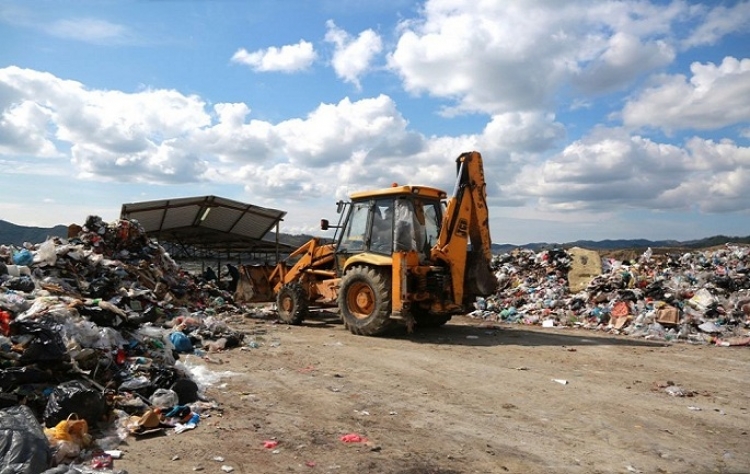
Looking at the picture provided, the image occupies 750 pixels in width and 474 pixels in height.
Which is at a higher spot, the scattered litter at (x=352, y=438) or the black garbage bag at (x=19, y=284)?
the black garbage bag at (x=19, y=284)

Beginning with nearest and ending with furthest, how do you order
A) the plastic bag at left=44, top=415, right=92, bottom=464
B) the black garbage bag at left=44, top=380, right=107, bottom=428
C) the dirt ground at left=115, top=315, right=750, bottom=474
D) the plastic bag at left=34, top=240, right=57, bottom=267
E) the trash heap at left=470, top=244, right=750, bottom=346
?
the plastic bag at left=44, top=415, right=92, bottom=464 < the dirt ground at left=115, top=315, right=750, bottom=474 < the black garbage bag at left=44, top=380, right=107, bottom=428 < the plastic bag at left=34, top=240, right=57, bottom=267 < the trash heap at left=470, top=244, right=750, bottom=346

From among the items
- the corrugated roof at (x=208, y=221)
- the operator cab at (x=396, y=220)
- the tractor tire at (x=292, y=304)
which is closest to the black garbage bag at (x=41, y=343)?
the operator cab at (x=396, y=220)

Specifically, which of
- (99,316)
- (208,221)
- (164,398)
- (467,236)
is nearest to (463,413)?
(164,398)

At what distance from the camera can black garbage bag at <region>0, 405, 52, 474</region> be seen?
309cm

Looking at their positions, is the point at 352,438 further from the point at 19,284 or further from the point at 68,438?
the point at 19,284

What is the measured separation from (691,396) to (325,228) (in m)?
6.07

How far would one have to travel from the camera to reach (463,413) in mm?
4652

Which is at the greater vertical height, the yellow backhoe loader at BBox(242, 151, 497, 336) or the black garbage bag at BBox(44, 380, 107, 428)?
the yellow backhoe loader at BBox(242, 151, 497, 336)

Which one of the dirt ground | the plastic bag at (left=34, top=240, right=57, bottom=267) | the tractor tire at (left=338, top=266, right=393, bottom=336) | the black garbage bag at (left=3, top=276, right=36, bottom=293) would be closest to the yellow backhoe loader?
the tractor tire at (left=338, top=266, right=393, bottom=336)

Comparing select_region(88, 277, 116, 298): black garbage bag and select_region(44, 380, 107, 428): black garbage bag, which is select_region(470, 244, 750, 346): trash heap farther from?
select_region(44, 380, 107, 428): black garbage bag

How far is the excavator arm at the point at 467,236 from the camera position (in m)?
8.28

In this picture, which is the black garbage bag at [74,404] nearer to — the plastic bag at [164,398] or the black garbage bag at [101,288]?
the plastic bag at [164,398]

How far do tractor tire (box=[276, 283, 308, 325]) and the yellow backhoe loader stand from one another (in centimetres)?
91

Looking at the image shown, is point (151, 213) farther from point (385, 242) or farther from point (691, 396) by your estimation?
point (691, 396)
